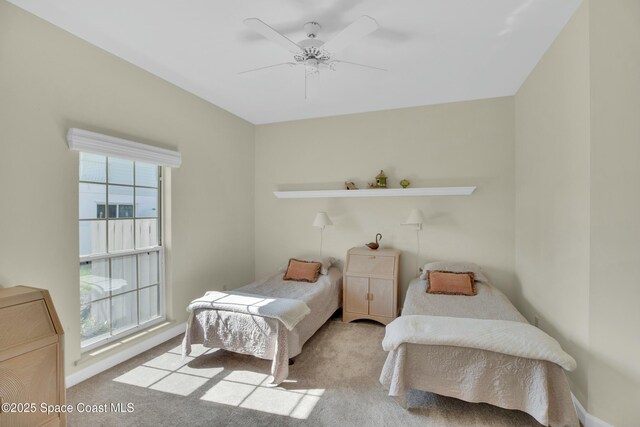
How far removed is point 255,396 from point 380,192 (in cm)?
281

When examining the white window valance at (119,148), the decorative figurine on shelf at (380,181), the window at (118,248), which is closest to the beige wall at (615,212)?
the decorative figurine on shelf at (380,181)

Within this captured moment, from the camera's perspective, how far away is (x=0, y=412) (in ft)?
5.37

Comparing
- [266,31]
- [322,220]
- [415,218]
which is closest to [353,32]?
[266,31]

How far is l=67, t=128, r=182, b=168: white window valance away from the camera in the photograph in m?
2.44

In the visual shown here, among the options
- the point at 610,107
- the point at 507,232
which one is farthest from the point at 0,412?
the point at 507,232

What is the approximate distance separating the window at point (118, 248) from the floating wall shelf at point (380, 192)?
6.13 feet

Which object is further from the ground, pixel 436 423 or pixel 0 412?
pixel 0 412

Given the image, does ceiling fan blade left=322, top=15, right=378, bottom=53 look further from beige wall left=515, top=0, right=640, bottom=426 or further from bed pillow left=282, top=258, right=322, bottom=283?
bed pillow left=282, top=258, right=322, bottom=283

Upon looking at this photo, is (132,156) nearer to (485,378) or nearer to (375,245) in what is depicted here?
(375,245)

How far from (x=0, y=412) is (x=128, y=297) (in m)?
1.47

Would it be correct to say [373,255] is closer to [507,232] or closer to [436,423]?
[507,232]

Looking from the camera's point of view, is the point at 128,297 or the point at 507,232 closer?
the point at 128,297

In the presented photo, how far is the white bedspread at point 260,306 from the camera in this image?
259cm

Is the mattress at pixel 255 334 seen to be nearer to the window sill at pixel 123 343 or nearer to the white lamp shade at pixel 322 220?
the window sill at pixel 123 343
